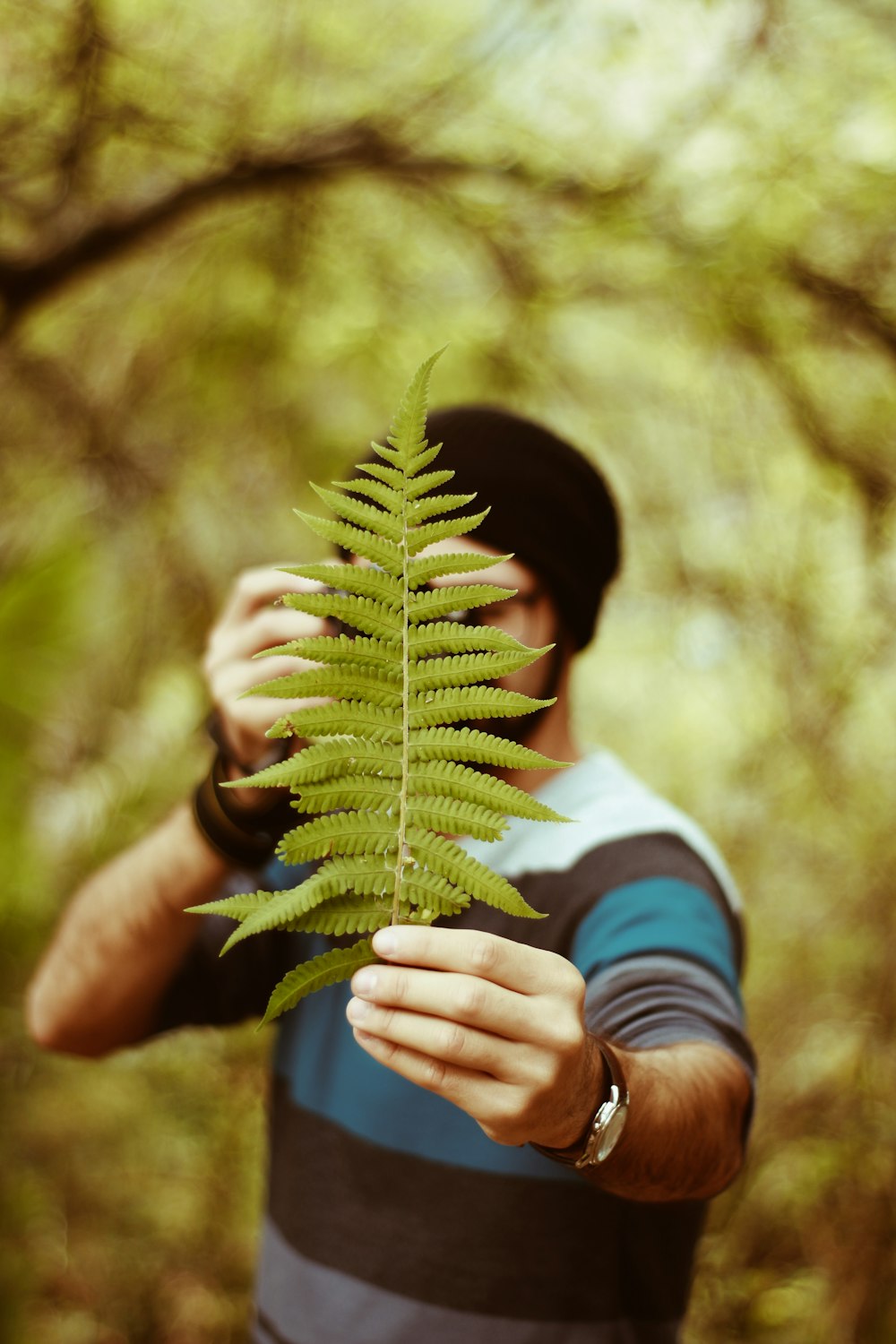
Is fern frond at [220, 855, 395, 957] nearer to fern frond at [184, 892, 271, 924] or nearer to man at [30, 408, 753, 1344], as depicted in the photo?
fern frond at [184, 892, 271, 924]

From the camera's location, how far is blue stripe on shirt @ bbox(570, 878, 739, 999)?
1.32 meters

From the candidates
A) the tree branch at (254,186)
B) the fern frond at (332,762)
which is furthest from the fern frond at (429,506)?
the tree branch at (254,186)

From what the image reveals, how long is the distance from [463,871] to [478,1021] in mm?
128

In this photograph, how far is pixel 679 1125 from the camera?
40.7 inches

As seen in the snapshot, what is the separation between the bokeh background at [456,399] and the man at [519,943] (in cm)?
104

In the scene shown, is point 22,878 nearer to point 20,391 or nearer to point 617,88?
point 20,391

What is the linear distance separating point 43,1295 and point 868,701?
15.8 feet

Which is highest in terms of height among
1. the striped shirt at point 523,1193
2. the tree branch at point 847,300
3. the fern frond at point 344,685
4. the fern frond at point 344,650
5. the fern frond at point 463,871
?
the tree branch at point 847,300

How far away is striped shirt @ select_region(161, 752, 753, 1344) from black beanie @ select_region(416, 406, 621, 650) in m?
0.45

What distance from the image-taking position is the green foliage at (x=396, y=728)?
0.78 m

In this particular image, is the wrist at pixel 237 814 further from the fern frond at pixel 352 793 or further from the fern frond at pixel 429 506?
the fern frond at pixel 429 506

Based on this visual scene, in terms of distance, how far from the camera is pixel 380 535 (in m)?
0.83

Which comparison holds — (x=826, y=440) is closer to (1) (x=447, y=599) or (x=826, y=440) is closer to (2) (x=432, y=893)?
(1) (x=447, y=599)

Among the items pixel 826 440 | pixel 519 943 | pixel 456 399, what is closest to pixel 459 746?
pixel 519 943
